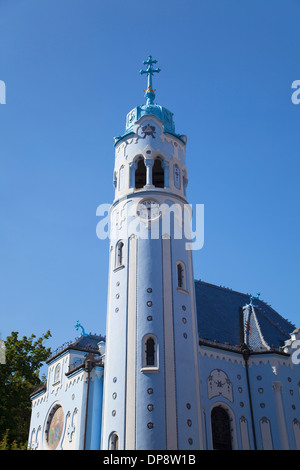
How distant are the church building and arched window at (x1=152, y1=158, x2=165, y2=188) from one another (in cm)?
7

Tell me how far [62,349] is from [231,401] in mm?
11895

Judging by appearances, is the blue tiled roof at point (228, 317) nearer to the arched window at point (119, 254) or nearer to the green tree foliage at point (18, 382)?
the arched window at point (119, 254)

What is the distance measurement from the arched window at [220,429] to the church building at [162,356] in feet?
0.18

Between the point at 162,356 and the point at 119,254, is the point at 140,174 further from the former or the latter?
the point at 162,356

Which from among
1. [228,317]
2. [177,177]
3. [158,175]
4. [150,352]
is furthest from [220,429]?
[158,175]

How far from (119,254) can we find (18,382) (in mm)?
20042

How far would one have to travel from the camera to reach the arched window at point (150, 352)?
975 inches

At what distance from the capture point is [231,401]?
28141 mm

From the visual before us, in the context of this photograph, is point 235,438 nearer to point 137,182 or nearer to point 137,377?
point 137,377

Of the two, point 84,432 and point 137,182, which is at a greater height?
point 137,182

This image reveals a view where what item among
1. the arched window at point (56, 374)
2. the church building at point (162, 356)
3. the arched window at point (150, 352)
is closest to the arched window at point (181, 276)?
the church building at point (162, 356)
